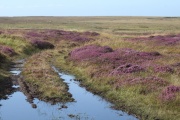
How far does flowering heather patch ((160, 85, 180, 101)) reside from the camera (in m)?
18.1

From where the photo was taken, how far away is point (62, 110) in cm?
1783

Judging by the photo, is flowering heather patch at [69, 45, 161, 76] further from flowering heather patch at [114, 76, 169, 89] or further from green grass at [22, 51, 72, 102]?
green grass at [22, 51, 72, 102]

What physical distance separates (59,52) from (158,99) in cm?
2624

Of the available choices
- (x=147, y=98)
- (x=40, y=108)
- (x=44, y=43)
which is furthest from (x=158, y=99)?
(x=44, y=43)

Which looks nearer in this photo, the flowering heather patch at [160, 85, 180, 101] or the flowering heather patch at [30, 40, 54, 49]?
the flowering heather patch at [160, 85, 180, 101]

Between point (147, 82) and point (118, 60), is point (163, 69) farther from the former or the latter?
point (118, 60)

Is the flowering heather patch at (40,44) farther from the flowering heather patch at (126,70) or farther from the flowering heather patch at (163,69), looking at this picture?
the flowering heather patch at (163,69)

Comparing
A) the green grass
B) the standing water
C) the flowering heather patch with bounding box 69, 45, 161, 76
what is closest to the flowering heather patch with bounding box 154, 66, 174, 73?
the flowering heather patch with bounding box 69, 45, 161, 76

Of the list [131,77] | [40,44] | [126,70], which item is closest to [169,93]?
[131,77]

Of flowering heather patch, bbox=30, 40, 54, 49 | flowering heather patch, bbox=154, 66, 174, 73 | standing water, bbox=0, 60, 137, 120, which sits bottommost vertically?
flowering heather patch, bbox=30, 40, 54, 49

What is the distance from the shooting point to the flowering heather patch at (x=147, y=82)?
20788 millimetres

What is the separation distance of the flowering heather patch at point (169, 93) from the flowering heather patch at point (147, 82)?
1.30 metres

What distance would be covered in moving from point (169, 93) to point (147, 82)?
9.06 feet

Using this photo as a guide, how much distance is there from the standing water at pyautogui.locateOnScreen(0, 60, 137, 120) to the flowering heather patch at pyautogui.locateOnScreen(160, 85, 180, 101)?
256 cm
